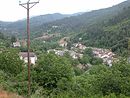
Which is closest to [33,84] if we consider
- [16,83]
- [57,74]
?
[16,83]

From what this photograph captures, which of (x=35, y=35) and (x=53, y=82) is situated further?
(x=35, y=35)

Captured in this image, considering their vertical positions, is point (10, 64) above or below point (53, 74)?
below

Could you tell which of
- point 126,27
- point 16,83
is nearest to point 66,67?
point 16,83

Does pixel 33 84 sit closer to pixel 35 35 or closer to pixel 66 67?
pixel 66 67

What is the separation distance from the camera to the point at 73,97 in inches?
475

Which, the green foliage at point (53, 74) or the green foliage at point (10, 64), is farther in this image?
the green foliage at point (10, 64)

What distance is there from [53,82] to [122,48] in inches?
2334

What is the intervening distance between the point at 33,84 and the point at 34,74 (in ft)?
6.52

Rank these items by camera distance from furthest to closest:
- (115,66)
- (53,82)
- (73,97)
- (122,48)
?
(122,48)
(115,66)
(53,82)
(73,97)

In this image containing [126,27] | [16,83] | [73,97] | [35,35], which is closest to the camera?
[73,97]

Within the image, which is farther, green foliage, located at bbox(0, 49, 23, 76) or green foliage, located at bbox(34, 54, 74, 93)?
green foliage, located at bbox(0, 49, 23, 76)

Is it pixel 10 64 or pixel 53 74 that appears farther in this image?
pixel 10 64

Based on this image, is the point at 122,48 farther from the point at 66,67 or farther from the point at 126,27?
the point at 66,67

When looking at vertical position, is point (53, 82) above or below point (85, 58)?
above
